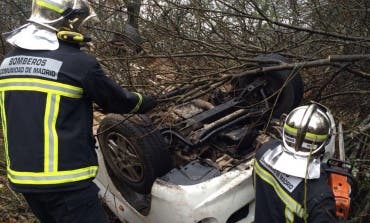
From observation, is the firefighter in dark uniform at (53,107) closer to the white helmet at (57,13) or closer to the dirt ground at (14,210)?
the white helmet at (57,13)

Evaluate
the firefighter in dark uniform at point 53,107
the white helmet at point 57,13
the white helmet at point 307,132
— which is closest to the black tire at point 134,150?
the firefighter in dark uniform at point 53,107

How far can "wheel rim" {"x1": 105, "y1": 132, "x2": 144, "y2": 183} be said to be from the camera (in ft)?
10.6

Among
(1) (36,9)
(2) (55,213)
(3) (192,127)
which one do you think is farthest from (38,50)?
(3) (192,127)

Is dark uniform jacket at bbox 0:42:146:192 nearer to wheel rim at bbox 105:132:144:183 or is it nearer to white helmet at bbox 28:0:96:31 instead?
white helmet at bbox 28:0:96:31

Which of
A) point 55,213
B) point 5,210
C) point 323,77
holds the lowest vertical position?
point 5,210

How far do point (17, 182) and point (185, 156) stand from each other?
117 cm

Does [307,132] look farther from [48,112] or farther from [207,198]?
[48,112]

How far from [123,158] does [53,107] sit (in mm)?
852

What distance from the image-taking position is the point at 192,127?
3.43 meters

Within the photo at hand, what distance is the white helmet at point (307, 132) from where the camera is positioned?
7.52 feet

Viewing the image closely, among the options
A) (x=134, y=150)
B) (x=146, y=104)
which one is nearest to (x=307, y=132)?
(x=146, y=104)

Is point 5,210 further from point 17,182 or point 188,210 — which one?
point 188,210

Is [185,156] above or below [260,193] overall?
below

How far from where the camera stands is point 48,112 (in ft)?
8.62
